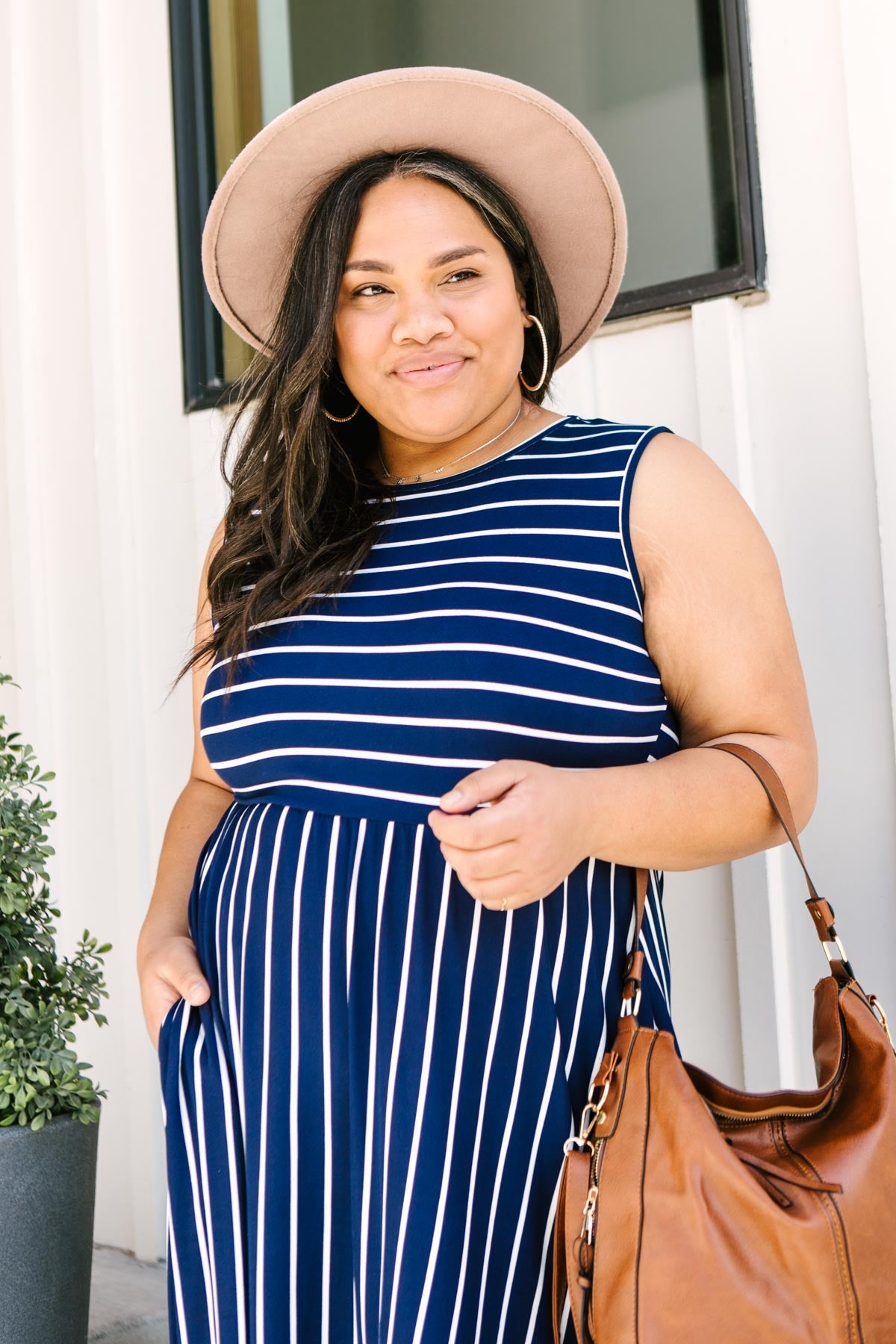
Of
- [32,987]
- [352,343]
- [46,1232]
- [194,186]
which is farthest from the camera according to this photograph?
[194,186]

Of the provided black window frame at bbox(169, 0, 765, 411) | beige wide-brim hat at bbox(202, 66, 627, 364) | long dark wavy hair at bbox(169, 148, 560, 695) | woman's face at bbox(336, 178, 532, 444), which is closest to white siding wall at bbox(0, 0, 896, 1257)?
black window frame at bbox(169, 0, 765, 411)

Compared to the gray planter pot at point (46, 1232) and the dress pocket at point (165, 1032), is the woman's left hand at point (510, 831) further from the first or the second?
the gray planter pot at point (46, 1232)

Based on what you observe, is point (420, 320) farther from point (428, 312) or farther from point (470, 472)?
point (470, 472)

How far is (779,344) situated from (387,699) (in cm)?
84

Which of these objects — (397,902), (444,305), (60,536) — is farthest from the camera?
(60,536)

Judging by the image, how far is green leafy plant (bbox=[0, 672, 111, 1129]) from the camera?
6.01 ft

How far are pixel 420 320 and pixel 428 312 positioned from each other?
0.02 metres

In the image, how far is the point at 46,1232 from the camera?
182cm

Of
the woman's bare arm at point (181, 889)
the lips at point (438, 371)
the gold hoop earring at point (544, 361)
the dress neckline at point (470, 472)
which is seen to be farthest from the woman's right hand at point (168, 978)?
the gold hoop earring at point (544, 361)

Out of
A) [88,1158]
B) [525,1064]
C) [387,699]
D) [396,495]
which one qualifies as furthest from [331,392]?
[88,1158]

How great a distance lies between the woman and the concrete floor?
96 cm

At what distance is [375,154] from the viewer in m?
1.63

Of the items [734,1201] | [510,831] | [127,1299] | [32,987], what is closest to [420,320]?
[510,831]

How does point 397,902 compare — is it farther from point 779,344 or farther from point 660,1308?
point 779,344
